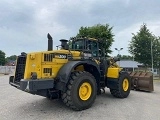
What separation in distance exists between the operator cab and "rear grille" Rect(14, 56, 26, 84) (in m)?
2.30

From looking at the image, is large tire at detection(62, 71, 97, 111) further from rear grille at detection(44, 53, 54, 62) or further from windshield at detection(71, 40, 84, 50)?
windshield at detection(71, 40, 84, 50)

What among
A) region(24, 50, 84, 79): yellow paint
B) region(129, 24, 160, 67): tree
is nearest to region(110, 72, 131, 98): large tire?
region(24, 50, 84, 79): yellow paint

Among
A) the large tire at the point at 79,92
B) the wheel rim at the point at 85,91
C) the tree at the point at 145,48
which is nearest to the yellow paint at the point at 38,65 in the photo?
the large tire at the point at 79,92

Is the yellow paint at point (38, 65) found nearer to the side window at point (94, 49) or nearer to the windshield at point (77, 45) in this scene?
the windshield at point (77, 45)

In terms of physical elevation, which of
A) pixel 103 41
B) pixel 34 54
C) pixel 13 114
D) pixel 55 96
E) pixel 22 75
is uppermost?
pixel 103 41

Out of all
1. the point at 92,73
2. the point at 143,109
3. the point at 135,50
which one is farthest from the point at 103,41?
the point at 135,50

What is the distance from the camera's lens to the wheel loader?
7156 mm

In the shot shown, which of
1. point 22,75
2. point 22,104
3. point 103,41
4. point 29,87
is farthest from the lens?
point 103,41

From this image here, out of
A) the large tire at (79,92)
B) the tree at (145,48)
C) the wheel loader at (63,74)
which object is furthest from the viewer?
the tree at (145,48)

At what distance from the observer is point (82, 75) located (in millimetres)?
7680

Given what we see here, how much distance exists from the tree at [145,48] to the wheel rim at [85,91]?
77.7ft

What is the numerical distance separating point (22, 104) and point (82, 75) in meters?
2.83

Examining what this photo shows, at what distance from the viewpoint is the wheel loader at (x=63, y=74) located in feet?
23.5

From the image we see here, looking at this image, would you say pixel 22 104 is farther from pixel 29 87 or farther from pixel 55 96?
pixel 29 87
